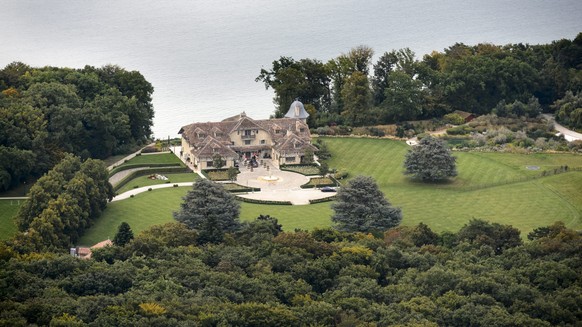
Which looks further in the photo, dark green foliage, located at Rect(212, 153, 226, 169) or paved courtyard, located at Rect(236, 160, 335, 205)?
dark green foliage, located at Rect(212, 153, 226, 169)

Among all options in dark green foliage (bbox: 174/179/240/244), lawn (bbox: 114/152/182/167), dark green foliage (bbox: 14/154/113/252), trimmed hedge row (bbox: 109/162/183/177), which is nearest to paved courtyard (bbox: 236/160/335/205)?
trimmed hedge row (bbox: 109/162/183/177)

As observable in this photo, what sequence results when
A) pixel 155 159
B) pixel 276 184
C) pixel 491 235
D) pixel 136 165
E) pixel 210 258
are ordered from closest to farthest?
pixel 210 258 → pixel 491 235 → pixel 276 184 → pixel 136 165 → pixel 155 159

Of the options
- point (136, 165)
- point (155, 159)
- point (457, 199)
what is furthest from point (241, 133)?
point (457, 199)

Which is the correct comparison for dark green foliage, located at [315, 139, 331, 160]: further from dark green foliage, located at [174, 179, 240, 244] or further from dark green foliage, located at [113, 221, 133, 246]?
dark green foliage, located at [113, 221, 133, 246]

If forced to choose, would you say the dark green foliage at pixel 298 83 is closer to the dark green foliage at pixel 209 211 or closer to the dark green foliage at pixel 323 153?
the dark green foliage at pixel 323 153

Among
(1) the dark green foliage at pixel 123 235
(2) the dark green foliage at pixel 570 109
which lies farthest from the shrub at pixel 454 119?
(1) the dark green foliage at pixel 123 235

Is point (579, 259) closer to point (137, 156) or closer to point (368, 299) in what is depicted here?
point (368, 299)

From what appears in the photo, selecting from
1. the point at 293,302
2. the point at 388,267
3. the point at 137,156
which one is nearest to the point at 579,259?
the point at 388,267

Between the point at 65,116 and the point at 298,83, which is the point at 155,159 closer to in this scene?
the point at 65,116
